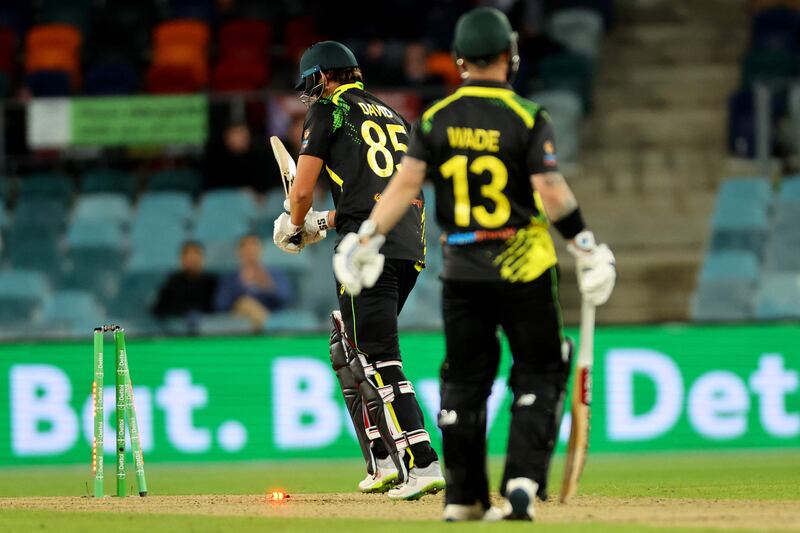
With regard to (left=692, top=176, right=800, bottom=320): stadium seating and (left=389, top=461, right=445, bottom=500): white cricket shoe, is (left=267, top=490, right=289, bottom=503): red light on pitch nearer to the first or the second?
(left=389, top=461, right=445, bottom=500): white cricket shoe

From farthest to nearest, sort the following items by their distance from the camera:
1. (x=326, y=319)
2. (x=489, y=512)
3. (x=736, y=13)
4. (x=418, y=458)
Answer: (x=736, y=13) < (x=326, y=319) < (x=418, y=458) < (x=489, y=512)

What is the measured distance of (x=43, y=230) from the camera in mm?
17031

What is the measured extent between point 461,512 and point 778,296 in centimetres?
854

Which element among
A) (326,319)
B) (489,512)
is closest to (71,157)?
(326,319)

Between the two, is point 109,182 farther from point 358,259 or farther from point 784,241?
point 358,259

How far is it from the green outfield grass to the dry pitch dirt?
31 centimetres

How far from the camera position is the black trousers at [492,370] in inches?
271

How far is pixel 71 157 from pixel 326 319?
4.14 metres

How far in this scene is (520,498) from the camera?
6750mm

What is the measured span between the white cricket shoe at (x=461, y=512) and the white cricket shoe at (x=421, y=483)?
1390 millimetres

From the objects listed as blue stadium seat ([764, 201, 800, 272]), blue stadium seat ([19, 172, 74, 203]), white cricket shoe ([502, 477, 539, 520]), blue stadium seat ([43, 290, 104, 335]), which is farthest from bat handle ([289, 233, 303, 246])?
blue stadium seat ([19, 172, 74, 203])

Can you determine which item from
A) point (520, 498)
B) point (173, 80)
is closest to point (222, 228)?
point (173, 80)

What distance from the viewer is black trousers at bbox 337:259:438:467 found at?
846cm

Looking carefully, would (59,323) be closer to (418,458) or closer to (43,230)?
(43,230)
